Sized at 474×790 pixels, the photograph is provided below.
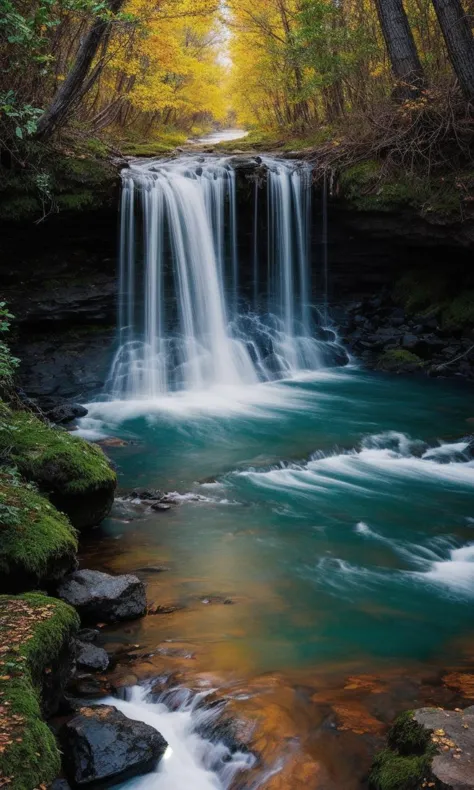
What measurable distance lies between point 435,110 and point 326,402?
6.21 metres

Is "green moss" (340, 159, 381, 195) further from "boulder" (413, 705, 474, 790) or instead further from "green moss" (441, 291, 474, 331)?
"boulder" (413, 705, 474, 790)

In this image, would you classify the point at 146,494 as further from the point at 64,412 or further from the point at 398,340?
the point at 398,340

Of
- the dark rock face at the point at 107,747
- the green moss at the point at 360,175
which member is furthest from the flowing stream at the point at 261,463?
the green moss at the point at 360,175

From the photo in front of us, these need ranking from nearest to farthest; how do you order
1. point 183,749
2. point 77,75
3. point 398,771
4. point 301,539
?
point 398,771 < point 183,749 < point 301,539 < point 77,75

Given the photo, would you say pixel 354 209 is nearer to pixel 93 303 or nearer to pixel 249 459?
pixel 93 303

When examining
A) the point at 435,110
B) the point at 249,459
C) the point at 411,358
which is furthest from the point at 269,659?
the point at 435,110

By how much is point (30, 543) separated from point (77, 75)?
27.1 ft

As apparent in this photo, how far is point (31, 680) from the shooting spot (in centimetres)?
342

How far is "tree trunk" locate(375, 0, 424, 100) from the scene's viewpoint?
13383 mm

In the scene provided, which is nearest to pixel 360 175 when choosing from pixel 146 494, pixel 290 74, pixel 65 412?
pixel 290 74

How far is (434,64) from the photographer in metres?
15.2

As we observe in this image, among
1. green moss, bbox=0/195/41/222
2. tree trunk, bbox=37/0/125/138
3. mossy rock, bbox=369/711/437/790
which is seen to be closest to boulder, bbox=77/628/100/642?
mossy rock, bbox=369/711/437/790

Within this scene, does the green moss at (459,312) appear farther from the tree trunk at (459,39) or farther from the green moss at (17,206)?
the green moss at (17,206)

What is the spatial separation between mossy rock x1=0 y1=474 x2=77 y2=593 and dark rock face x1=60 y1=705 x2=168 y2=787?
116 centimetres
